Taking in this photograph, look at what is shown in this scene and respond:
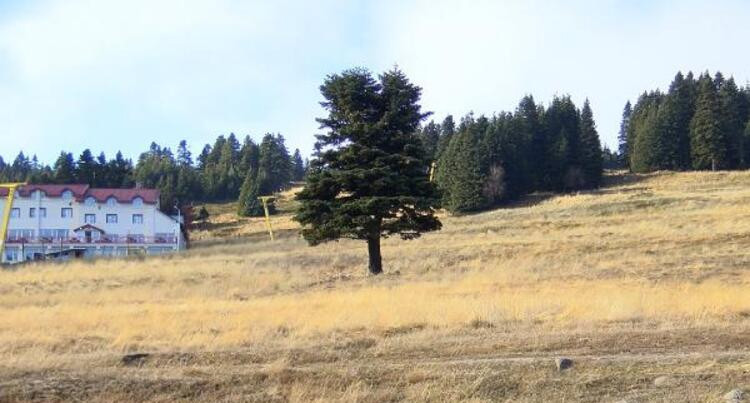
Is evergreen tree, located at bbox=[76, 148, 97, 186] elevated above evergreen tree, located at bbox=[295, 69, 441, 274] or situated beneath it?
elevated above

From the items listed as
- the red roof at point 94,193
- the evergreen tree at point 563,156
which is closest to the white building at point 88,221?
the red roof at point 94,193

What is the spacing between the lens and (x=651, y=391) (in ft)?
23.3

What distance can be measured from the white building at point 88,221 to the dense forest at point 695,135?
58755mm

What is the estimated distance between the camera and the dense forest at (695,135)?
84438mm

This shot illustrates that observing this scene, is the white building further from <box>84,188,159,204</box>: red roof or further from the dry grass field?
the dry grass field

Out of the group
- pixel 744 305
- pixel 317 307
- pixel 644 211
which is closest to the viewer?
pixel 744 305

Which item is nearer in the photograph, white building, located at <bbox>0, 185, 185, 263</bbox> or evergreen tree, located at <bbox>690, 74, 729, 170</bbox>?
evergreen tree, located at <bbox>690, 74, 729, 170</bbox>

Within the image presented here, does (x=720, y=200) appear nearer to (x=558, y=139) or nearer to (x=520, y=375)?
(x=558, y=139)

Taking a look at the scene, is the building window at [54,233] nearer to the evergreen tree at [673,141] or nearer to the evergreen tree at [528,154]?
the evergreen tree at [528,154]

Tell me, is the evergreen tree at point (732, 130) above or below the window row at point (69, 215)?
above

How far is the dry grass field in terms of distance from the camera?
7.56 m

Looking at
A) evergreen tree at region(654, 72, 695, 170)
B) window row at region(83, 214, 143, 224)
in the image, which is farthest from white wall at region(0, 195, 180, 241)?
evergreen tree at region(654, 72, 695, 170)

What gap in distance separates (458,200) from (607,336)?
→ 71639 mm

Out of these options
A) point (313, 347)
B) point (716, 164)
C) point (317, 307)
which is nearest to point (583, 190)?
point (716, 164)
